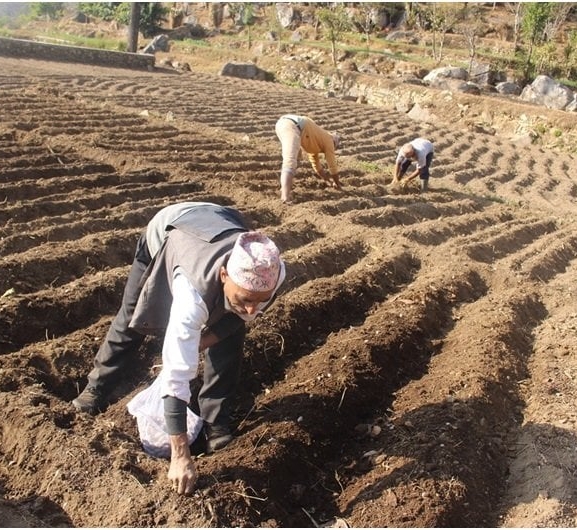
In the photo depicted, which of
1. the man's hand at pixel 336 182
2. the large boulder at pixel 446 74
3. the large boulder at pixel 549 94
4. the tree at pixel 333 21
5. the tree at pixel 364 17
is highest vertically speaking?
the tree at pixel 364 17

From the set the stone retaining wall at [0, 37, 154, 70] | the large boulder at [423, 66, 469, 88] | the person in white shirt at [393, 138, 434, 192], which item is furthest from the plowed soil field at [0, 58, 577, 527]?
the large boulder at [423, 66, 469, 88]

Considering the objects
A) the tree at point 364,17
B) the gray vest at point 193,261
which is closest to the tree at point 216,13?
the tree at point 364,17

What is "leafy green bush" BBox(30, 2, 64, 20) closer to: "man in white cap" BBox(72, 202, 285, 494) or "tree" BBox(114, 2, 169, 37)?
"tree" BBox(114, 2, 169, 37)

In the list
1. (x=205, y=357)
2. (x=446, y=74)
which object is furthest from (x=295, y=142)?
(x=446, y=74)

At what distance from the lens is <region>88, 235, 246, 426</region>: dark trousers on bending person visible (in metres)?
2.94

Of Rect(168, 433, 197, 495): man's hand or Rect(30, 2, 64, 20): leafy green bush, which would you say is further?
Rect(30, 2, 64, 20): leafy green bush

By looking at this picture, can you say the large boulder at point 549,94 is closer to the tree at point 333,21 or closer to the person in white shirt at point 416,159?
the tree at point 333,21

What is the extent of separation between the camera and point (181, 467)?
2.45m

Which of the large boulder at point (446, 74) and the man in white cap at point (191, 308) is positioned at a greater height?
the large boulder at point (446, 74)

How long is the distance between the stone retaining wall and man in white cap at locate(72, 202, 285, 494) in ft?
59.1

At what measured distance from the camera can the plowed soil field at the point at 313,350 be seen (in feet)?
9.19

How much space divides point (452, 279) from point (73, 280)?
10.3ft

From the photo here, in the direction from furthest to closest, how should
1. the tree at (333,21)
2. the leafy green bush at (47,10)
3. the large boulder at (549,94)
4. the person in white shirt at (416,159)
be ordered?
the leafy green bush at (47,10)
the tree at (333,21)
the large boulder at (549,94)
the person in white shirt at (416,159)

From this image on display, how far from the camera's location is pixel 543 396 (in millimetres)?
3859
